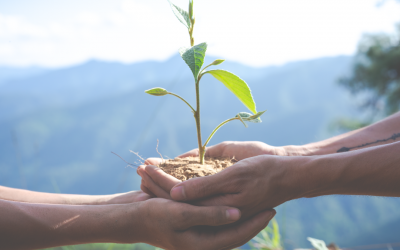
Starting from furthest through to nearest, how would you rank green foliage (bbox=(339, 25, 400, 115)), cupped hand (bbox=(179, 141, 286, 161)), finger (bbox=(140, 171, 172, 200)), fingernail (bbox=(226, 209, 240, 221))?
1. green foliage (bbox=(339, 25, 400, 115))
2. cupped hand (bbox=(179, 141, 286, 161))
3. finger (bbox=(140, 171, 172, 200))
4. fingernail (bbox=(226, 209, 240, 221))

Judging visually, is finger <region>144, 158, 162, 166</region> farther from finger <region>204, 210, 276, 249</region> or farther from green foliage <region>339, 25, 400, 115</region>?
green foliage <region>339, 25, 400, 115</region>

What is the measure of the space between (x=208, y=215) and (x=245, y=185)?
102 mm

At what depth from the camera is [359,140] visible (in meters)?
0.99

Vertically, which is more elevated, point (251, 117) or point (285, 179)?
point (251, 117)

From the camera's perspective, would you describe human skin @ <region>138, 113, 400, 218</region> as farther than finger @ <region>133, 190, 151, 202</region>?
No

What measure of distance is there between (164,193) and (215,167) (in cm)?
17

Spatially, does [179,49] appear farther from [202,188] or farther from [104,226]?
[104,226]

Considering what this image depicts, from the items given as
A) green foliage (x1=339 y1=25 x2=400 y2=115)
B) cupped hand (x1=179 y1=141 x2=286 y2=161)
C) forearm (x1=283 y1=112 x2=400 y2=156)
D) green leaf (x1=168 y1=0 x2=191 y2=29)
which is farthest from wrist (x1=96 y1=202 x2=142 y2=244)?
green foliage (x1=339 y1=25 x2=400 y2=115)

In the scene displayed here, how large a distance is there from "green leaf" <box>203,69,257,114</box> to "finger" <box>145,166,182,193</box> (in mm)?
290

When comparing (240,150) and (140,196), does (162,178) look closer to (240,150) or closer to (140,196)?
(140,196)

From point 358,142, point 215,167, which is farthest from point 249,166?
point 358,142

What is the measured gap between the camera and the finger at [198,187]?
564 mm

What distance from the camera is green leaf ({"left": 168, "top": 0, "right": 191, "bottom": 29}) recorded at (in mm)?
719

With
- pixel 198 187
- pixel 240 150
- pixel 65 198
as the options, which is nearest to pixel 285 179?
pixel 198 187
